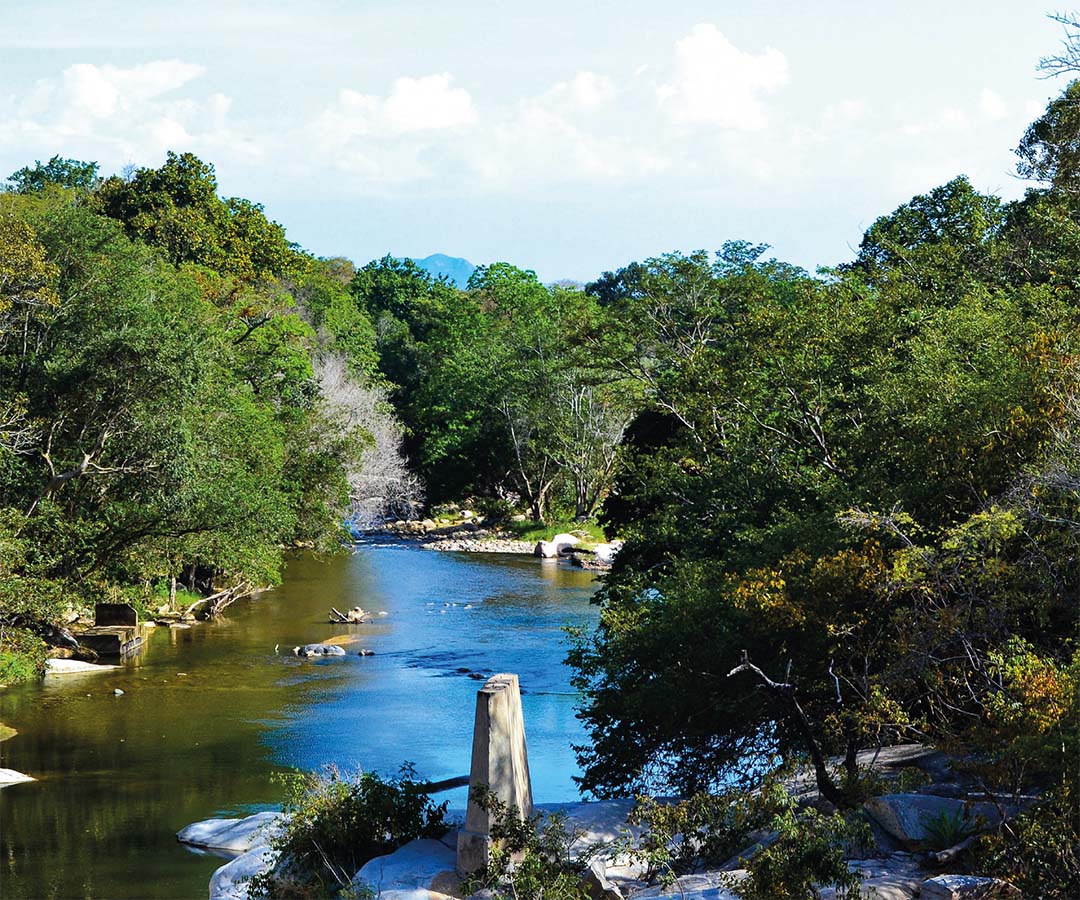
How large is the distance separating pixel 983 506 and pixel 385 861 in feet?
21.5

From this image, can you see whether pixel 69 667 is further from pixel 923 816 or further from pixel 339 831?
pixel 923 816

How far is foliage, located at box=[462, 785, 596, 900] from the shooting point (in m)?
10.3

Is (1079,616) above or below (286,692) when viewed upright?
above

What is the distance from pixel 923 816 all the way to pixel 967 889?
1.56m

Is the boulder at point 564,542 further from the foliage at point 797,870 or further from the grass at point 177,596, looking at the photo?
the foliage at point 797,870

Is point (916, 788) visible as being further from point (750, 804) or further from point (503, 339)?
point (503, 339)

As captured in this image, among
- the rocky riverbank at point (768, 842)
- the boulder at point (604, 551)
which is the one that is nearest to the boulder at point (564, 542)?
the boulder at point (604, 551)

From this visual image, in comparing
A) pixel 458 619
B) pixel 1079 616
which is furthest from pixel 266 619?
pixel 1079 616

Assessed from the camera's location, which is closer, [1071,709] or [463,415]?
[1071,709]

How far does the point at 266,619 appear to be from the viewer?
109 ft

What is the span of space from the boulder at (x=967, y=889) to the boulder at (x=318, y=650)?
21.1 meters

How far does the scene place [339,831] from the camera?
12.1 meters

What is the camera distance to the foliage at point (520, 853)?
33.8 feet

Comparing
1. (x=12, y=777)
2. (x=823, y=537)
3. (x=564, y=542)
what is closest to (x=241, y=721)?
(x=12, y=777)
